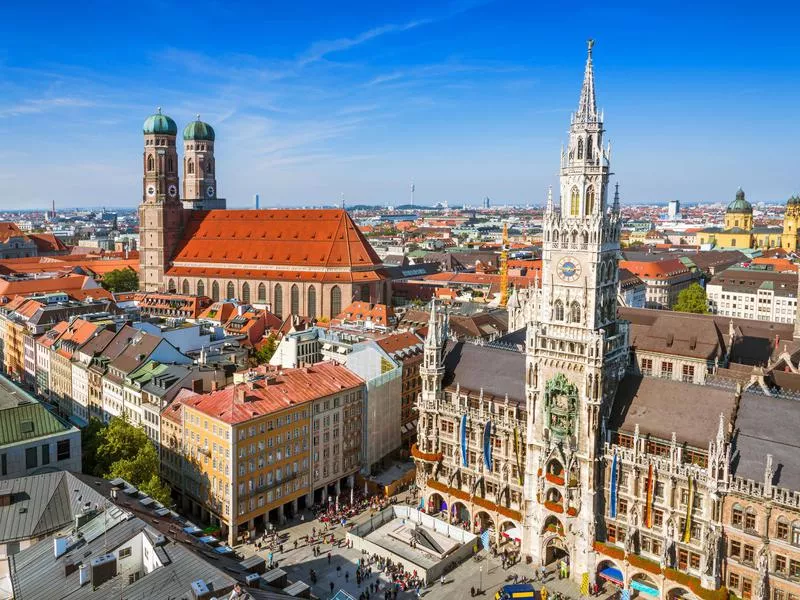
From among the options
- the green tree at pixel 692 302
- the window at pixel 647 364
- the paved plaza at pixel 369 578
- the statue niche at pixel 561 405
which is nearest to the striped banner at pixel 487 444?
the statue niche at pixel 561 405

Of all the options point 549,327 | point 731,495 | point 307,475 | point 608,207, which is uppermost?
point 608,207

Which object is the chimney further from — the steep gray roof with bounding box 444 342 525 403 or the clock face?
the clock face

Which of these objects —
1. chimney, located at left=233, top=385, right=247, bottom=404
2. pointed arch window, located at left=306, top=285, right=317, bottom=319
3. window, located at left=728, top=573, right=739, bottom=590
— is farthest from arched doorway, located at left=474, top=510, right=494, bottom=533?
pointed arch window, located at left=306, top=285, right=317, bottom=319

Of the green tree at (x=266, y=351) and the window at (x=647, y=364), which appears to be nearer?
the window at (x=647, y=364)

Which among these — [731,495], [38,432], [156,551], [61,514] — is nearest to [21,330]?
[38,432]

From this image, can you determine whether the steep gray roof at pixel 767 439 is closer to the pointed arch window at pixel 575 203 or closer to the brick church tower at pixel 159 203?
the pointed arch window at pixel 575 203

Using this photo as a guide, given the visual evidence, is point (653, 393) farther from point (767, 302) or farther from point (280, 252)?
point (767, 302)
